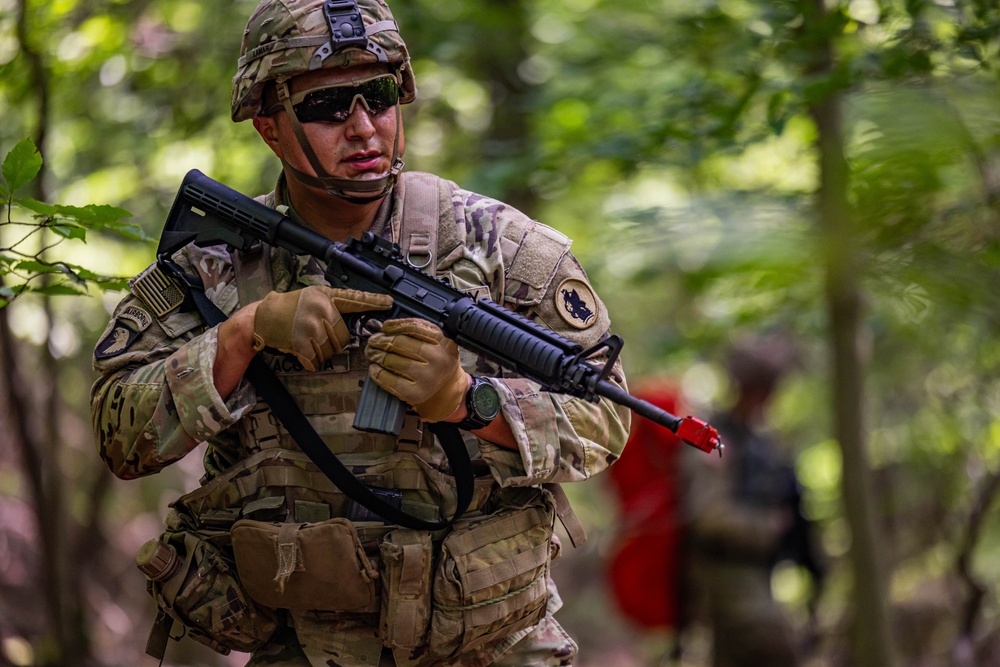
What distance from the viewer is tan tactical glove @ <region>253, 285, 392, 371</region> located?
259 centimetres

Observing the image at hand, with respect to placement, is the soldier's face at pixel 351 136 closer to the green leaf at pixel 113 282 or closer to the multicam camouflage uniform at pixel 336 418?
the multicam camouflage uniform at pixel 336 418

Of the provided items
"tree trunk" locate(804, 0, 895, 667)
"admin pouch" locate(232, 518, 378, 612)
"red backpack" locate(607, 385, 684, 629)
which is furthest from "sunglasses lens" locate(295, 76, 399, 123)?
"red backpack" locate(607, 385, 684, 629)

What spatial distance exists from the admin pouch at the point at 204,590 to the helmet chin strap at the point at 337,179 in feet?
3.00

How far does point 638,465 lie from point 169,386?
4.24 metres

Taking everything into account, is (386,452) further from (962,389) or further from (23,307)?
(962,389)

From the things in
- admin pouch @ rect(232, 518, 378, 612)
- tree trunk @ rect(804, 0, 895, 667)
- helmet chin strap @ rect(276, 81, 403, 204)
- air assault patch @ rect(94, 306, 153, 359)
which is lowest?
tree trunk @ rect(804, 0, 895, 667)

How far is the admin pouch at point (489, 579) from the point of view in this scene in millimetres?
2691

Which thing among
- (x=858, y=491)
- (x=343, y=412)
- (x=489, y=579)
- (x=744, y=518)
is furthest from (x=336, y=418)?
(x=744, y=518)

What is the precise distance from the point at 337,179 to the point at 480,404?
0.66 metres

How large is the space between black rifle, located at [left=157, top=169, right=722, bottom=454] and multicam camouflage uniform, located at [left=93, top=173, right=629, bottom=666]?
3.6 inches

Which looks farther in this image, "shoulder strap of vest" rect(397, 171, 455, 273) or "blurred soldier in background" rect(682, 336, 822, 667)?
"blurred soldier in background" rect(682, 336, 822, 667)

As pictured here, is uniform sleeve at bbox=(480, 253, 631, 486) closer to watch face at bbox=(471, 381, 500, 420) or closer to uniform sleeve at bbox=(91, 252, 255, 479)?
watch face at bbox=(471, 381, 500, 420)

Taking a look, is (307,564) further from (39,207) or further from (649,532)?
(649,532)

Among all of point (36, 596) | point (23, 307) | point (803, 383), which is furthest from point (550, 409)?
point (803, 383)
